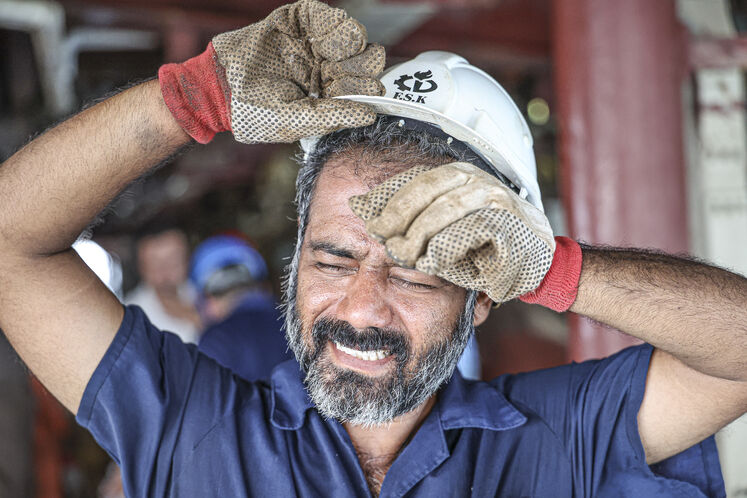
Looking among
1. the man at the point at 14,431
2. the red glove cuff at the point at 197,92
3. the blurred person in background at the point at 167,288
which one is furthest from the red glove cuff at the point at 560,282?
the blurred person in background at the point at 167,288

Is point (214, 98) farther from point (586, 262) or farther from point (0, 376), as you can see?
point (0, 376)

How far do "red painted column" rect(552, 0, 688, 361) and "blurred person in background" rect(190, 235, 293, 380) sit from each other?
123 centimetres

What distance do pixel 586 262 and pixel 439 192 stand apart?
1.32 feet

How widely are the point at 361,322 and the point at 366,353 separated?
8 cm

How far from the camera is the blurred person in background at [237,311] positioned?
2557mm

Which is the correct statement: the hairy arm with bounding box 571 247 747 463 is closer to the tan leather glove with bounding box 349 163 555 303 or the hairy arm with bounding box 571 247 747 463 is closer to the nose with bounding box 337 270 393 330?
the tan leather glove with bounding box 349 163 555 303

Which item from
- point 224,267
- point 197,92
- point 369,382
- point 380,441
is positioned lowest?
point 224,267

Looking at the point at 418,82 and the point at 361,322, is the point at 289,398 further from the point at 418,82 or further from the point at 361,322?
the point at 418,82

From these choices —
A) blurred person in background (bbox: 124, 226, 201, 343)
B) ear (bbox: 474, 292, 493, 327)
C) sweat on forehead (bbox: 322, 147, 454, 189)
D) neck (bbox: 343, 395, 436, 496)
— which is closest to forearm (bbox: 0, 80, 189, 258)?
sweat on forehead (bbox: 322, 147, 454, 189)

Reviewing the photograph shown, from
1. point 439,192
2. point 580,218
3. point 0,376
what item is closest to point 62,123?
point 439,192

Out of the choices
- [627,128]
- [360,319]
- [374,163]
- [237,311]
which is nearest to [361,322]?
[360,319]

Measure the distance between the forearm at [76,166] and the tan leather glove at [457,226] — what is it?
19.0 inches

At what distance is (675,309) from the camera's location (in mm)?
1485

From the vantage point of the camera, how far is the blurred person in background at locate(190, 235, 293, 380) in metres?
2.56
